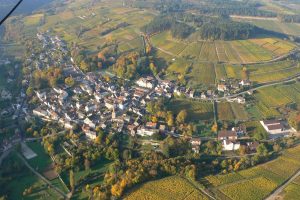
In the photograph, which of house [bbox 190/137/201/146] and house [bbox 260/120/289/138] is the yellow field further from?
house [bbox 260/120/289/138]

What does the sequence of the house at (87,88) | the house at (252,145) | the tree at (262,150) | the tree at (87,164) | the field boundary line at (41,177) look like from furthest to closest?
1. the house at (87,88)
2. the house at (252,145)
3. the tree at (262,150)
4. the tree at (87,164)
5. the field boundary line at (41,177)

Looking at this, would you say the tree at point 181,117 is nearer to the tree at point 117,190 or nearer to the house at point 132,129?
the house at point 132,129

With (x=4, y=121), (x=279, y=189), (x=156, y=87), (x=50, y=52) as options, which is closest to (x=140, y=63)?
(x=156, y=87)

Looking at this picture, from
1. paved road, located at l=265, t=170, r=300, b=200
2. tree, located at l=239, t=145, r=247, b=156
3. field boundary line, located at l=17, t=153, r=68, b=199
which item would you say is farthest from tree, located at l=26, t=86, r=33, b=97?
paved road, located at l=265, t=170, r=300, b=200

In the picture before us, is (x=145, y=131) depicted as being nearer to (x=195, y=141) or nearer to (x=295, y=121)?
(x=195, y=141)

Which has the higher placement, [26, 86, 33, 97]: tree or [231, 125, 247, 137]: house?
[26, 86, 33, 97]: tree

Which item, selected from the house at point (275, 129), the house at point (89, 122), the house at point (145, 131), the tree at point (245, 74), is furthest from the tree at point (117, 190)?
the tree at point (245, 74)
